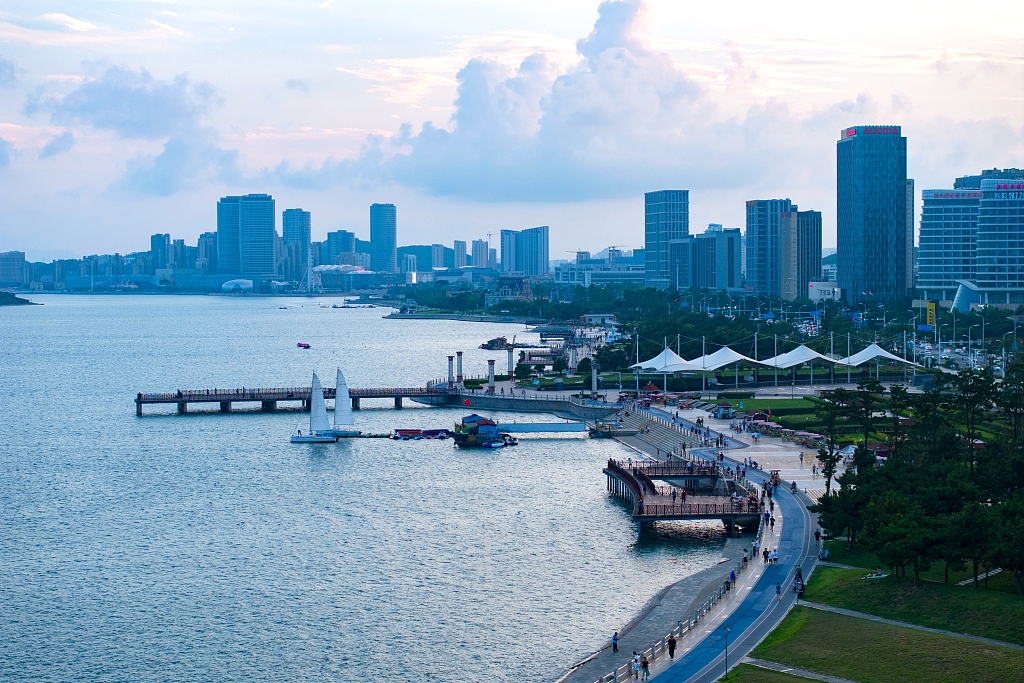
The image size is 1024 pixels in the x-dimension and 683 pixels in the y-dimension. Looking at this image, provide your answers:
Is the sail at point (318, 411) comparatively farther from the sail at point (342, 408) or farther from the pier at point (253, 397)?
the pier at point (253, 397)

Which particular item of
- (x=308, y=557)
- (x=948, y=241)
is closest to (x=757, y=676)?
(x=308, y=557)

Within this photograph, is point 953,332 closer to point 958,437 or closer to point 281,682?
point 958,437

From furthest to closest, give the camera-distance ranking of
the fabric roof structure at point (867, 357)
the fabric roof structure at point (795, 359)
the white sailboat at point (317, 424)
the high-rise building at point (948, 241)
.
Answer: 1. the high-rise building at point (948, 241)
2. the fabric roof structure at point (867, 357)
3. the fabric roof structure at point (795, 359)
4. the white sailboat at point (317, 424)

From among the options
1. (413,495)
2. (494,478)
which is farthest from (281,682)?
(494,478)

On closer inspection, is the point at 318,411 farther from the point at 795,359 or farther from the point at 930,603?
Result: the point at 930,603

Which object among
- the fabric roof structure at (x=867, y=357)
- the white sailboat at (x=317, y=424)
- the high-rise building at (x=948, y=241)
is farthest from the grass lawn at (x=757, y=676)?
the high-rise building at (x=948, y=241)

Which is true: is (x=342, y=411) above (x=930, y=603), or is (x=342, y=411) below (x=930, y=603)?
above

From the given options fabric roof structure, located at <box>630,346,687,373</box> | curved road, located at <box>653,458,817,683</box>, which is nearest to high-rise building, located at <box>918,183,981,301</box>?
fabric roof structure, located at <box>630,346,687,373</box>
